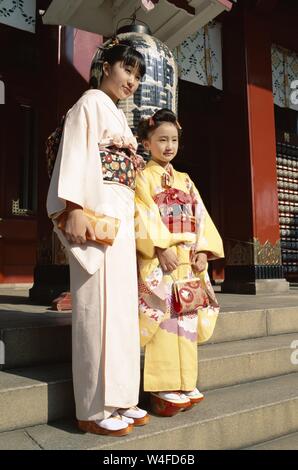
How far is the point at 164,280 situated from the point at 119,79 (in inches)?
42.8

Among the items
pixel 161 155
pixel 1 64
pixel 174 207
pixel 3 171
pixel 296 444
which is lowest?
pixel 296 444

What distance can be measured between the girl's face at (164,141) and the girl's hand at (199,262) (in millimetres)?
581

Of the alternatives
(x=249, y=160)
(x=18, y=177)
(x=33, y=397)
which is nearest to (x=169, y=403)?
(x=33, y=397)

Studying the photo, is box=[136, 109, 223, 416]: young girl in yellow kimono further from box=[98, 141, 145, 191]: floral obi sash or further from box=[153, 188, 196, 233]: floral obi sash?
box=[98, 141, 145, 191]: floral obi sash

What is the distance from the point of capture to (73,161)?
1.92 meters

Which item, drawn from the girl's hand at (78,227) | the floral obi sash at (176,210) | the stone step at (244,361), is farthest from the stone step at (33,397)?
the floral obi sash at (176,210)

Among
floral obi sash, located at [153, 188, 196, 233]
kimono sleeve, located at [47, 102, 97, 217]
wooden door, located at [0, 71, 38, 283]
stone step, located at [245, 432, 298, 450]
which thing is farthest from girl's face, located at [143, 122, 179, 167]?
wooden door, located at [0, 71, 38, 283]

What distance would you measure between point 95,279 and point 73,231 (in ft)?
0.81

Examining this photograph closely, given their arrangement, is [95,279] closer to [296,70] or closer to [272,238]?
[272,238]

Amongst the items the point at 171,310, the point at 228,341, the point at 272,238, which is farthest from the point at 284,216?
the point at 171,310

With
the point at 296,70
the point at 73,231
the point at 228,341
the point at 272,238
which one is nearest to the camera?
the point at 73,231

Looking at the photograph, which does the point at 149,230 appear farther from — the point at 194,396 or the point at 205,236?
the point at 194,396

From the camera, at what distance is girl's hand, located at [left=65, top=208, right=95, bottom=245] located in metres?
1.89

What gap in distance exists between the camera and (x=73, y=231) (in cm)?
190
